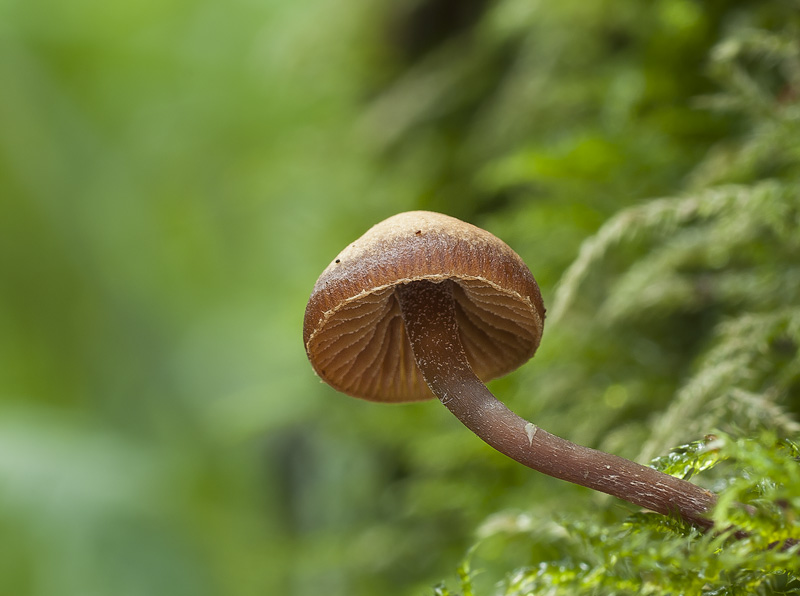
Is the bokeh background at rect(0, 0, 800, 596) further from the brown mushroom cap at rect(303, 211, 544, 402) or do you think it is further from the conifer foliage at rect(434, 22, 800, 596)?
the brown mushroom cap at rect(303, 211, 544, 402)

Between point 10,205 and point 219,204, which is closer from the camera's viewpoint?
point 10,205

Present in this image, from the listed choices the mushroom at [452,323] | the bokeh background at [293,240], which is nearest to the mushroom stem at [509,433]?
the mushroom at [452,323]

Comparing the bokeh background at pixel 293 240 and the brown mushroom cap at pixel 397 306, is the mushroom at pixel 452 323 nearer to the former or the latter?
the brown mushroom cap at pixel 397 306

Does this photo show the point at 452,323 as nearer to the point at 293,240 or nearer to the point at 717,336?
the point at 717,336

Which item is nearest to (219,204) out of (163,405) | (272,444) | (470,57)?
(163,405)

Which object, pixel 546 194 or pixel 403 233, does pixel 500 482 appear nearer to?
pixel 546 194

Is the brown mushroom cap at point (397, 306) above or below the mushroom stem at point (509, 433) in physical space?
above

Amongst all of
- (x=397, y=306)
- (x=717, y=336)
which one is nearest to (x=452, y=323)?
(x=397, y=306)

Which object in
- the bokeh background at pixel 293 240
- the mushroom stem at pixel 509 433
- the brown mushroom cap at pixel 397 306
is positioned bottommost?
the mushroom stem at pixel 509 433
